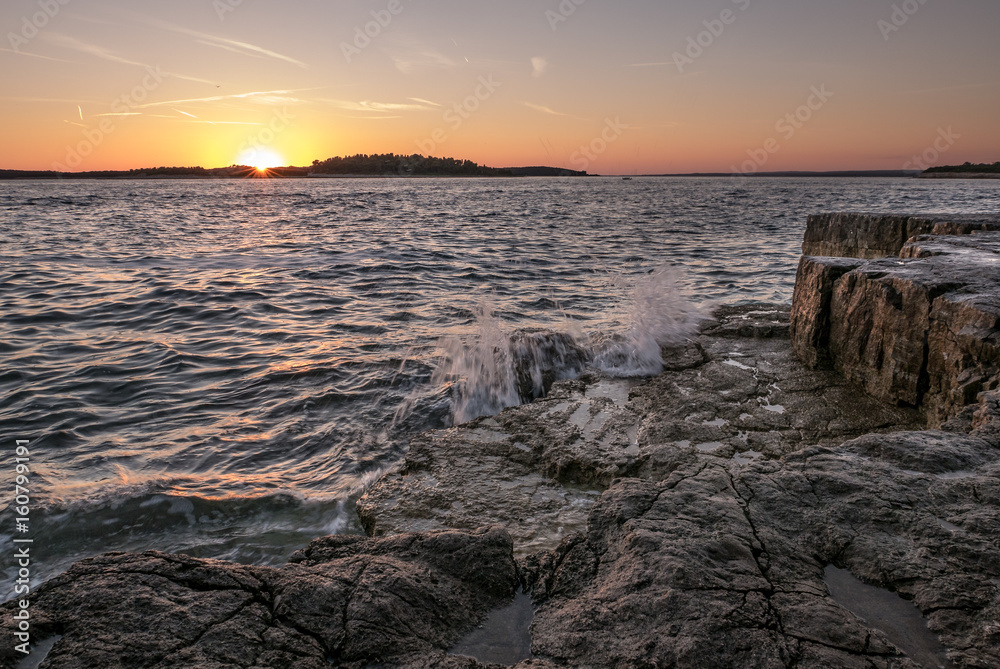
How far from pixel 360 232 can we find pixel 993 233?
1941cm

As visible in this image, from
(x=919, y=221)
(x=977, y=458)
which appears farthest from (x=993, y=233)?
(x=977, y=458)

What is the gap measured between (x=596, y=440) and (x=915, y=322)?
2493 millimetres

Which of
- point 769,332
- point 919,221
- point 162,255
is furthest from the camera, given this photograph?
point 162,255

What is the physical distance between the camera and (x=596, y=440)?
396 cm

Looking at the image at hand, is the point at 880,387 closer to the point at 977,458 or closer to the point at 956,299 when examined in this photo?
the point at 956,299

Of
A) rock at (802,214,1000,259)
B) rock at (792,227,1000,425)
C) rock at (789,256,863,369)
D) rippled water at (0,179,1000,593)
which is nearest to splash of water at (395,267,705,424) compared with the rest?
rippled water at (0,179,1000,593)

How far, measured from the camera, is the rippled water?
378 cm

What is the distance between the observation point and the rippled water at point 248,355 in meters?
3.78

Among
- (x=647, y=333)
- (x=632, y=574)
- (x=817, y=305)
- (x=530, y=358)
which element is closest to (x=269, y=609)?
(x=632, y=574)

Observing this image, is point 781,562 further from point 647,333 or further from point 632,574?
point 647,333

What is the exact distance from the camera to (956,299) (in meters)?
3.66

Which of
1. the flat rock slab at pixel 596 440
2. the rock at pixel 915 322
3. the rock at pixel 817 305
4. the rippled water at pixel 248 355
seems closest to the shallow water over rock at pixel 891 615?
the flat rock slab at pixel 596 440

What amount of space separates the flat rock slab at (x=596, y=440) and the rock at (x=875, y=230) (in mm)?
3148

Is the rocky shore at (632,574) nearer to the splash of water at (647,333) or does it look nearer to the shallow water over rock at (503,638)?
the shallow water over rock at (503,638)
